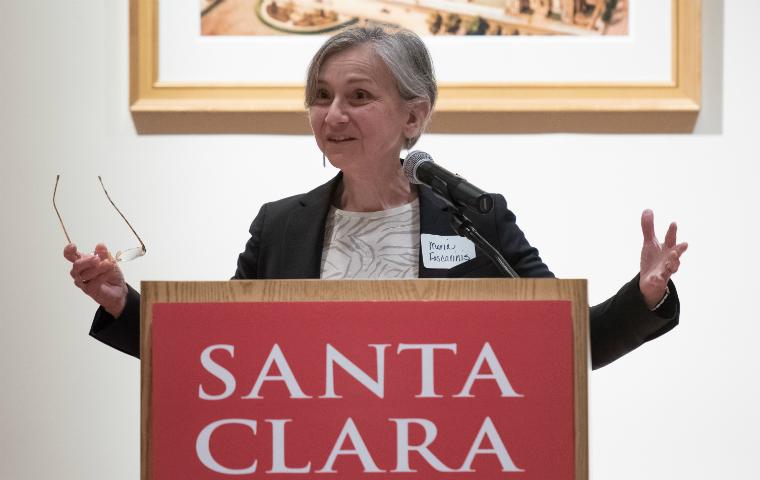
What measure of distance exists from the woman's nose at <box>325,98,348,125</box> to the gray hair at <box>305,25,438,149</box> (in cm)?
10

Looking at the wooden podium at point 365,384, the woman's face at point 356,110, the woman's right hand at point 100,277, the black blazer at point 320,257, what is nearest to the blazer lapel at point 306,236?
the black blazer at point 320,257

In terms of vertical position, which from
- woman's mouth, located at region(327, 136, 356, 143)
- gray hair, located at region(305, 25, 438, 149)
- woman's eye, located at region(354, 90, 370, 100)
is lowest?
woman's mouth, located at region(327, 136, 356, 143)

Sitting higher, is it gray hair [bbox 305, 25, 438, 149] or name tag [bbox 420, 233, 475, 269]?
gray hair [bbox 305, 25, 438, 149]

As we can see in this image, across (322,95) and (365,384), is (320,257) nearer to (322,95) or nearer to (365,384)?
(322,95)

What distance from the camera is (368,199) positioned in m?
2.18

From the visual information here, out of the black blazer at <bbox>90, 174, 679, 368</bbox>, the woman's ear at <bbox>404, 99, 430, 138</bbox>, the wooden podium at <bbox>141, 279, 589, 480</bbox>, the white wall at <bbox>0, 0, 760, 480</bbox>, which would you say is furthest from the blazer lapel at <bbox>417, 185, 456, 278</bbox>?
the white wall at <bbox>0, 0, 760, 480</bbox>

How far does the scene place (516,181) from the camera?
2.87 meters

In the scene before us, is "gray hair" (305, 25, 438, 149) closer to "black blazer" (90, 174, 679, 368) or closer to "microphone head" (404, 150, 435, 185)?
"black blazer" (90, 174, 679, 368)

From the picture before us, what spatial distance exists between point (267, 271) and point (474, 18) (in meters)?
1.14

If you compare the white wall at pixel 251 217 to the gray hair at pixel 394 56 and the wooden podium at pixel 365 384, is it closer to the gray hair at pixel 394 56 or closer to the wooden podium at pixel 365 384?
the gray hair at pixel 394 56

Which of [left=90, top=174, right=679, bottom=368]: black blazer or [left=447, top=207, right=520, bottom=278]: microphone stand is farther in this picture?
[left=90, top=174, right=679, bottom=368]: black blazer

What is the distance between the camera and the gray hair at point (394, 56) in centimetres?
210

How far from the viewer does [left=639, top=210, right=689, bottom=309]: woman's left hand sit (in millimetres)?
1691

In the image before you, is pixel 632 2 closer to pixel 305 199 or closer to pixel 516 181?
pixel 516 181
